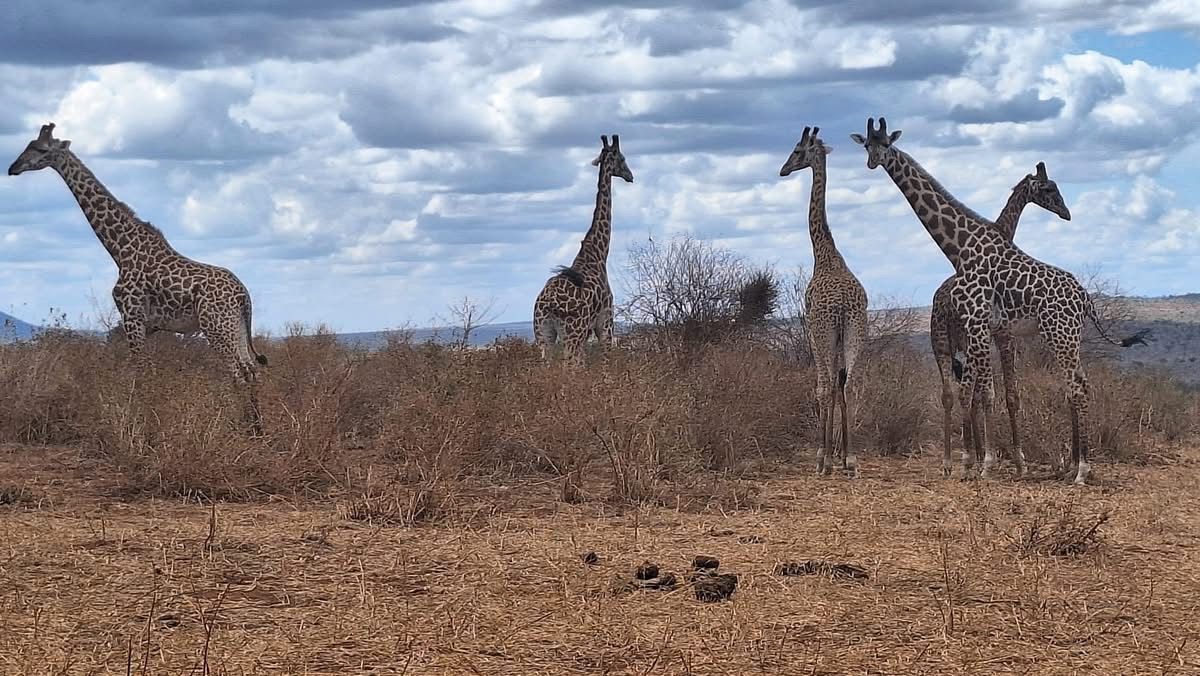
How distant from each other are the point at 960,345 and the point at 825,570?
594 cm

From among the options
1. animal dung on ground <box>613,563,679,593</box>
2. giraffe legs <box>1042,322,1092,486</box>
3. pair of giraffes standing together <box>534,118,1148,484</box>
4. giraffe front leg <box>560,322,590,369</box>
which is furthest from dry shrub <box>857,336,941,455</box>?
animal dung on ground <box>613,563,679,593</box>

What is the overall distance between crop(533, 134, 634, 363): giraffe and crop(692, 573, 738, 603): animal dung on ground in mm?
6076

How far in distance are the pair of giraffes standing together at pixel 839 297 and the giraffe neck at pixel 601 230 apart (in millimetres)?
27

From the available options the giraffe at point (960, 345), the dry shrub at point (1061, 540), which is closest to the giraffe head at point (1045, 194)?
the giraffe at point (960, 345)

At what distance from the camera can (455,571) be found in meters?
7.39

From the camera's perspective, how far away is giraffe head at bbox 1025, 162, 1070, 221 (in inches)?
535

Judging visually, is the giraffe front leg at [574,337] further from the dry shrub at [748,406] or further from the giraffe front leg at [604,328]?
the dry shrub at [748,406]

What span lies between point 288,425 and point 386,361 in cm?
580

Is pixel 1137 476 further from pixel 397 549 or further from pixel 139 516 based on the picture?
pixel 139 516

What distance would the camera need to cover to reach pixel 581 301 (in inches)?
544

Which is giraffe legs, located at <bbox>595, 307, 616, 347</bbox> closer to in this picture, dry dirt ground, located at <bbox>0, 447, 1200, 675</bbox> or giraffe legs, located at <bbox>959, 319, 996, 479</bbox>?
giraffe legs, located at <bbox>959, 319, 996, 479</bbox>

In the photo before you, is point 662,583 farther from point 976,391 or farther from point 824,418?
point 976,391

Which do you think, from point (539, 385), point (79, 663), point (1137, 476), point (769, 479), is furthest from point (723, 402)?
point (79, 663)

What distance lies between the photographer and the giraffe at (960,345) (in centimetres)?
1279
